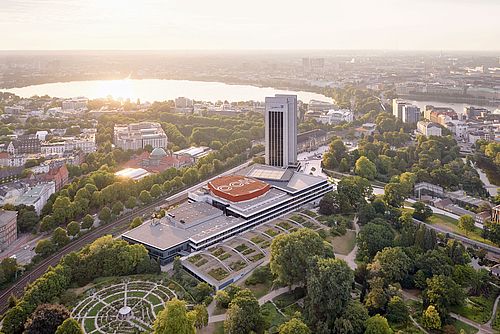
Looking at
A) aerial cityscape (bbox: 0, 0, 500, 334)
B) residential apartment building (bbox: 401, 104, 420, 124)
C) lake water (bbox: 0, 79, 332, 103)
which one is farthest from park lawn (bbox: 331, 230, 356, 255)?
lake water (bbox: 0, 79, 332, 103)

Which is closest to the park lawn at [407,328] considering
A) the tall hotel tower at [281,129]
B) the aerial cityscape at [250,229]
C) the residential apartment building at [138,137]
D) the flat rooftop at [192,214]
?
the aerial cityscape at [250,229]

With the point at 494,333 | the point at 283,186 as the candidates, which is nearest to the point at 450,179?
the point at 283,186

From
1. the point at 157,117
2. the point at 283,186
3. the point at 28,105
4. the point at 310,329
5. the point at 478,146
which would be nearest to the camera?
the point at 310,329

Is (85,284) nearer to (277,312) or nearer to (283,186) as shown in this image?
(277,312)

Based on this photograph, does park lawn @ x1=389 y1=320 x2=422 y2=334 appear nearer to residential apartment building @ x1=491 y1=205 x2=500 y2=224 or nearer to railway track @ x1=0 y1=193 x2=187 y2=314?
residential apartment building @ x1=491 y1=205 x2=500 y2=224

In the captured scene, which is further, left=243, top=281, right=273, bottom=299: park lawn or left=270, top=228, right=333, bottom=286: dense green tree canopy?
left=243, top=281, right=273, bottom=299: park lawn

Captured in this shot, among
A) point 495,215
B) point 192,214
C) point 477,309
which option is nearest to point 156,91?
point 192,214
